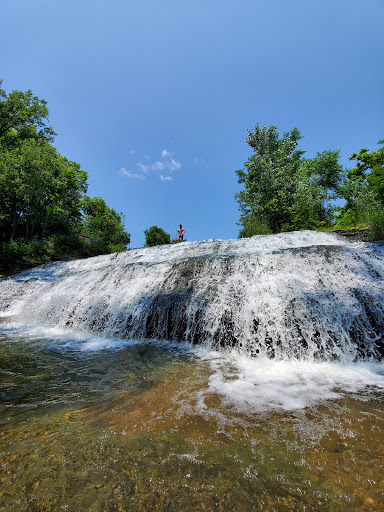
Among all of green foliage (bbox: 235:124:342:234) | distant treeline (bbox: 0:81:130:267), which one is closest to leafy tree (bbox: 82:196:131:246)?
distant treeline (bbox: 0:81:130:267)

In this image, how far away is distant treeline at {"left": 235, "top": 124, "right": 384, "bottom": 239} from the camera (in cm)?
1698

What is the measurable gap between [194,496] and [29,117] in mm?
27490

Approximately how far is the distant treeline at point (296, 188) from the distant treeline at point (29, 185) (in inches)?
Result: 582

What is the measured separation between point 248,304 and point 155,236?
2405 cm

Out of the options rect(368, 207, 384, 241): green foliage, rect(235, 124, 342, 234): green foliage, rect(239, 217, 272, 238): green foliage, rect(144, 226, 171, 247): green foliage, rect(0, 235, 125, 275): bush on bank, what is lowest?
rect(0, 235, 125, 275): bush on bank

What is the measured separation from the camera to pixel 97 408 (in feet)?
6.60

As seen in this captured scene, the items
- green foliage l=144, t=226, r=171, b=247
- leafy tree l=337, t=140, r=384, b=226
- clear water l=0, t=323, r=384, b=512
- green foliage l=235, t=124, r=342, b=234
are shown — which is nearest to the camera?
clear water l=0, t=323, r=384, b=512

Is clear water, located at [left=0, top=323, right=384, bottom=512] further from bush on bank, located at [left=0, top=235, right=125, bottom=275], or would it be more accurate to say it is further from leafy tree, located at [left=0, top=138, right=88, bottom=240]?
leafy tree, located at [left=0, top=138, right=88, bottom=240]

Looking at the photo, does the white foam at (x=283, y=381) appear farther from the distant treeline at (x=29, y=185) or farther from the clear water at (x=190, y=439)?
the distant treeline at (x=29, y=185)

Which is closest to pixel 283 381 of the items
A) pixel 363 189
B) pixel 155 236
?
pixel 363 189

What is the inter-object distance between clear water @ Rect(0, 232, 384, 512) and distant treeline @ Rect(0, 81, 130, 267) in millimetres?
12072

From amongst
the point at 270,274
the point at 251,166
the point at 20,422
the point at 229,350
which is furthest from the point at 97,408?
the point at 251,166

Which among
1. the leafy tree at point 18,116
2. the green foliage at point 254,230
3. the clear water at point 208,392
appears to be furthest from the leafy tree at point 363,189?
the leafy tree at point 18,116

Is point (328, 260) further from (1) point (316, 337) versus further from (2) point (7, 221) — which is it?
(2) point (7, 221)
